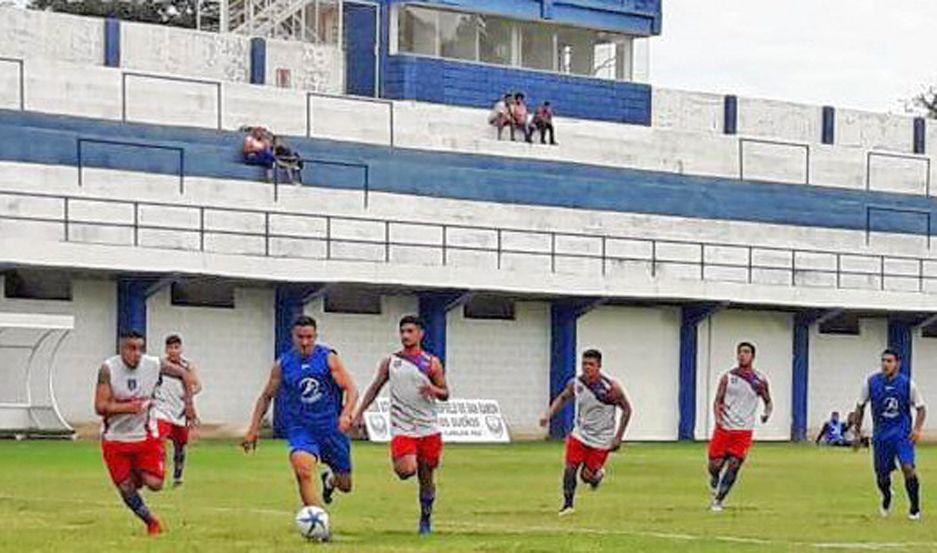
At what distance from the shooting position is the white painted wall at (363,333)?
5509 cm

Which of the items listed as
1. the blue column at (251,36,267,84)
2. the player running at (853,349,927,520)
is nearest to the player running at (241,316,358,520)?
the player running at (853,349,927,520)

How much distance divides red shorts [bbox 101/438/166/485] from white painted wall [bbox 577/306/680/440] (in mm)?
38725

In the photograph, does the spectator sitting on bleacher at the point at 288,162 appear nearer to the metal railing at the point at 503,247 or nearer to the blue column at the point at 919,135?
the metal railing at the point at 503,247

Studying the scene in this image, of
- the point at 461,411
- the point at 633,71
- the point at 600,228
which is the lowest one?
the point at 461,411

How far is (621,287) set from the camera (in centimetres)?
5828

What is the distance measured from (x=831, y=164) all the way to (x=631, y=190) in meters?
10.6

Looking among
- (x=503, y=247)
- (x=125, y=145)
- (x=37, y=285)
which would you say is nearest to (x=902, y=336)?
(x=503, y=247)

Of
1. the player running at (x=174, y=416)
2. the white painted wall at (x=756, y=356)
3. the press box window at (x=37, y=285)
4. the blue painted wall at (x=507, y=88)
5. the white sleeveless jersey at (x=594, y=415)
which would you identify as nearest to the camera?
the white sleeveless jersey at (x=594, y=415)

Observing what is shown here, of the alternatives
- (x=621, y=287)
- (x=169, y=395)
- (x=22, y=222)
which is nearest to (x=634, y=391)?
(x=621, y=287)

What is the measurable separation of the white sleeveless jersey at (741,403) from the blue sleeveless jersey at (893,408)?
8.87 feet

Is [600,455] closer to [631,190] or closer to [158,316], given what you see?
[158,316]

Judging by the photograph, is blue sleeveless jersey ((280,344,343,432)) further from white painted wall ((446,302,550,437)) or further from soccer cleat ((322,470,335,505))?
white painted wall ((446,302,550,437))

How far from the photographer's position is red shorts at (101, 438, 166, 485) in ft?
69.5

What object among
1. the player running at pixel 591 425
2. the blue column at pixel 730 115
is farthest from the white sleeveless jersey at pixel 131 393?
the blue column at pixel 730 115
